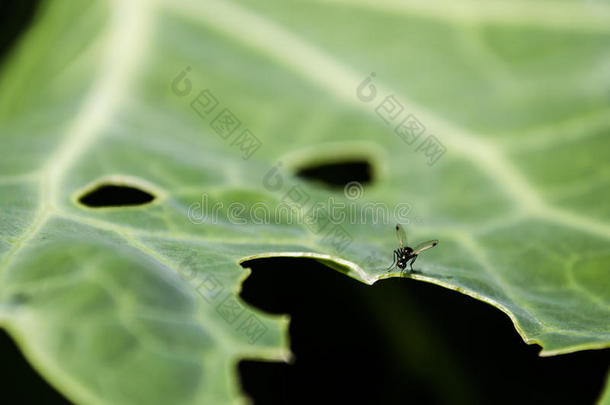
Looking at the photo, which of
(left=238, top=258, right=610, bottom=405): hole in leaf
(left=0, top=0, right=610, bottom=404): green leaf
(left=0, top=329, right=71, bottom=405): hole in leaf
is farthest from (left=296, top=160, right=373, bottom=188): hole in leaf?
(left=0, top=329, right=71, bottom=405): hole in leaf

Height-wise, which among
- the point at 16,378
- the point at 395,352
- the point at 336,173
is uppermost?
the point at 336,173

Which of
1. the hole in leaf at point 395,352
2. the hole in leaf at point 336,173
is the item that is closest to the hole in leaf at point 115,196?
the hole in leaf at point 395,352

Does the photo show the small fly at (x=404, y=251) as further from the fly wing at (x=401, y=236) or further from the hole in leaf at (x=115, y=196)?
the hole in leaf at (x=115, y=196)

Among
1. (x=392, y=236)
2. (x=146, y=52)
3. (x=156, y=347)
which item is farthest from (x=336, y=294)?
(x=156, y=347)

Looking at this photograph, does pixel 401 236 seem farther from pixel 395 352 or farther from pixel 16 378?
pixel 16 378

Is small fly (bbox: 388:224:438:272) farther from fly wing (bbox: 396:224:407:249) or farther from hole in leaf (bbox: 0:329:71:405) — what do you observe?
hole in leaf (bbox: 0:329:71:405)

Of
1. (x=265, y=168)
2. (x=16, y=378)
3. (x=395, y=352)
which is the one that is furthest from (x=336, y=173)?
(x=16, y=378)
